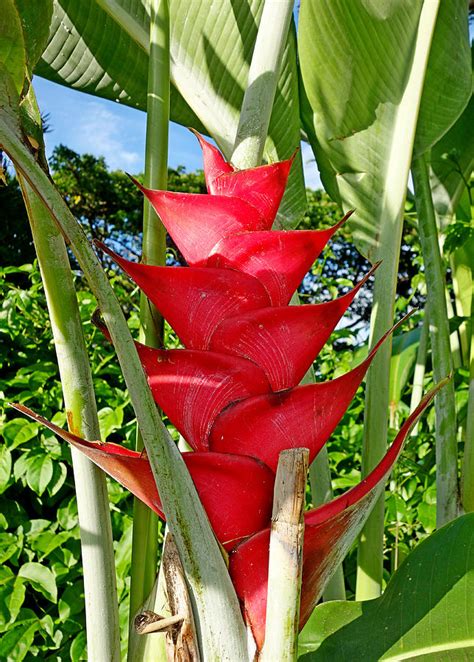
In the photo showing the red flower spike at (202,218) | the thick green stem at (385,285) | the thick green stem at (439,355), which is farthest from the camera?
the thick green stem at (439,355)

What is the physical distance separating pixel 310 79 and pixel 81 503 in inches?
24.2

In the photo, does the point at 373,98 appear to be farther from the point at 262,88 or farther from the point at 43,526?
the point at 43,526

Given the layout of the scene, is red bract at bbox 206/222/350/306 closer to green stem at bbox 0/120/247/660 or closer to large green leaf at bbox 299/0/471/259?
green stem at bbox 0/120/247/660

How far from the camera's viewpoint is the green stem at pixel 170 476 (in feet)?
1.05

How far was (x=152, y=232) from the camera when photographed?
1.85ft

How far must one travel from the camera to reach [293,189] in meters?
1.01

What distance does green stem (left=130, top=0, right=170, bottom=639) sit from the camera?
519 millimetres

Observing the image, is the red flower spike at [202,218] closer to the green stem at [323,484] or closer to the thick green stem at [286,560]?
the thick green stem at [286,560]

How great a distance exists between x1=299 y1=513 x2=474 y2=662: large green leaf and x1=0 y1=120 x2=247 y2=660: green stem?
0.19 meters

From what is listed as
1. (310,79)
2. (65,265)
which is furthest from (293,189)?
(65,265)

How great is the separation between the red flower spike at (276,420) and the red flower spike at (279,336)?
23 mm

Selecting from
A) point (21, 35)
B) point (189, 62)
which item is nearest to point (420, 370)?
point (189, 62)

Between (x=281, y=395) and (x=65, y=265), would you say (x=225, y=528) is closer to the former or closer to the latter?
(x=281, y=395)

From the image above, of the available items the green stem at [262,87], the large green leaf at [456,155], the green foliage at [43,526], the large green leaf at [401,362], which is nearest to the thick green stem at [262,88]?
the green stem at [262,87]
